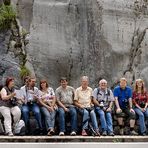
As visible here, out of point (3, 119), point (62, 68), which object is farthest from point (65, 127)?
point (62, 68)

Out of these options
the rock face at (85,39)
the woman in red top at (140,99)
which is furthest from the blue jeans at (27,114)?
the rock face at (85,39)

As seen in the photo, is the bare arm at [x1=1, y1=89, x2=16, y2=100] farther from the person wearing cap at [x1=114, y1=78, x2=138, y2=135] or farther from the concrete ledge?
the person wearing cap at [x1=114, y1=78, x2=138, y2=135]

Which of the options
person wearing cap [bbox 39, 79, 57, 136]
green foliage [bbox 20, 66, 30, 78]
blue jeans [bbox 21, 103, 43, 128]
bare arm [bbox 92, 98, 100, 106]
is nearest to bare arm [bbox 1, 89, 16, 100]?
blue jeans [bbox 21, 103, 43, 128]

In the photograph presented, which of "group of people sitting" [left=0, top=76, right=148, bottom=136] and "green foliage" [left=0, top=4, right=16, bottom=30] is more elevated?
"green foliage" [left=0, top=4, right=16, bottom=30]

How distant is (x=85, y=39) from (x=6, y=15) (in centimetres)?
187

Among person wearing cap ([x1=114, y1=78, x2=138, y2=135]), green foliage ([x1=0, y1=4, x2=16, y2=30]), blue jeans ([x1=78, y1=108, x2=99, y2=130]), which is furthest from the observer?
green foliage ([x1=0, y1=4, x2=16, y2=30])

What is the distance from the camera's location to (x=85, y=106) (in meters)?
10.3

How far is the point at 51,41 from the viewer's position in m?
12.4

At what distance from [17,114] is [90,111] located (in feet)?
4.45

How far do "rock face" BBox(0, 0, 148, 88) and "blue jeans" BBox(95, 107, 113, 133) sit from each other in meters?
2.27

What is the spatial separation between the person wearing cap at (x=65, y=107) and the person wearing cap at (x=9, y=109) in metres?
0.79

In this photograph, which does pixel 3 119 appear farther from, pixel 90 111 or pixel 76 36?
pixel 76 36

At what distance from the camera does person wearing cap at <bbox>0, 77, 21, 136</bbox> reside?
9.66 metres

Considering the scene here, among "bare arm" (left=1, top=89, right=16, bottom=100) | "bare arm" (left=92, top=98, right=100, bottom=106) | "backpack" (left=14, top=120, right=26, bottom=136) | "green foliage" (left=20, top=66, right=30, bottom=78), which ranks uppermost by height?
"green foliage" (left=20, top=66, right=30, bottom=78)
